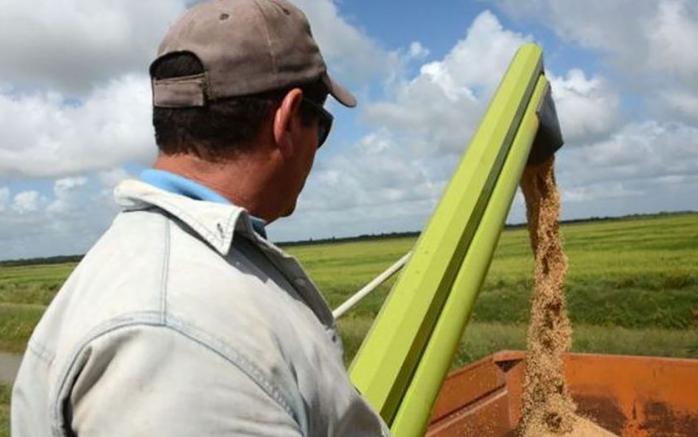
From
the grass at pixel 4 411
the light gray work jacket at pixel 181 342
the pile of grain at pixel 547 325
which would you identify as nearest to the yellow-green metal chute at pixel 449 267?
the pile of grain at pixel 547 325

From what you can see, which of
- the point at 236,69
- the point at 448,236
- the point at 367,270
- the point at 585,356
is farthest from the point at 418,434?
the point at 367,270

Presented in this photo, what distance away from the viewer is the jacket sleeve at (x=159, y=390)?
2.55 ft

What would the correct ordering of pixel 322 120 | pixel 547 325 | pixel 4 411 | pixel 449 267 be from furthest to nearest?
pixel 4 411 < pixel 547 325 < pixel 449 267 < pixel 322 120

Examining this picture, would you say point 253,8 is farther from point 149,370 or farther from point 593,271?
point 593,271

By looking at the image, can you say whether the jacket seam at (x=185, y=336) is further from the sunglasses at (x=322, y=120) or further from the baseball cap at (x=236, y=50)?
the sunglasses at (x=322, y=120)

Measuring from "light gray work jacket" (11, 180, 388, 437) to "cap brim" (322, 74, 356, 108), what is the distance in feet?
1.01

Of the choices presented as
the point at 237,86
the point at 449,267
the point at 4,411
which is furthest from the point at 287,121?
the point at 4,411

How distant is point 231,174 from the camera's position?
1046mm

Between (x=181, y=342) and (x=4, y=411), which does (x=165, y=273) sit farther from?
(x=4, y=411)

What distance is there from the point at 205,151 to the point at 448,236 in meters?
1.26

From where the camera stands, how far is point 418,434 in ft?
5.52

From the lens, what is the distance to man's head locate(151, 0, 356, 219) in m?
1.04

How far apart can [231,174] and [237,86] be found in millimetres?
121

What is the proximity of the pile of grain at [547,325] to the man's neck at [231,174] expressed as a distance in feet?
8.73
